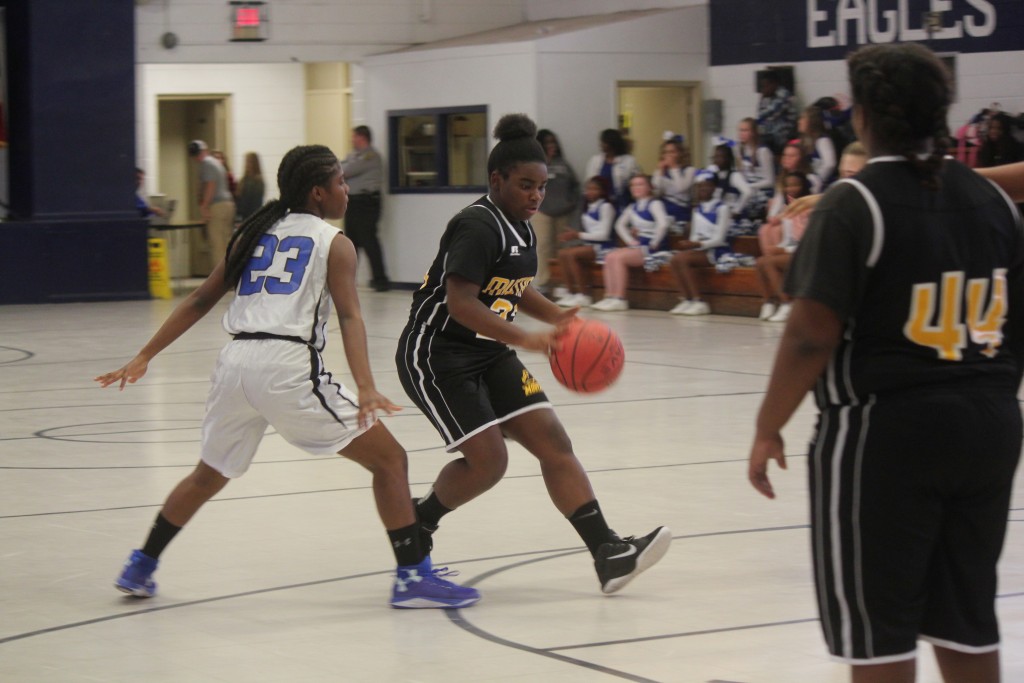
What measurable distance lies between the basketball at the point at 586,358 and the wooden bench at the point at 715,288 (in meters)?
10.5

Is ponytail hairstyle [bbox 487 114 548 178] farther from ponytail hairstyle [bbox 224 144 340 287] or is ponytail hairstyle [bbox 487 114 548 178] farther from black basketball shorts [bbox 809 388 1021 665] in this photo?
black basketball shorts [bbox 809 388 1021 665]

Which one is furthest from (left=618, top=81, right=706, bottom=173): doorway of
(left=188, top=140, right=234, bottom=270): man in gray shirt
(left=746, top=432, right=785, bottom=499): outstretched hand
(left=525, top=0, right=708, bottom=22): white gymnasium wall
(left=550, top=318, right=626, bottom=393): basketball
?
(left=746, top=432, right=785, bottom=499): outstretched hand

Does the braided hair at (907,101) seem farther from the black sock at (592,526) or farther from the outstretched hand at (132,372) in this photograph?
the outstretched hand at (132,372)

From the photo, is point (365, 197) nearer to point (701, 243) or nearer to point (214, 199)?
point (214, 199)

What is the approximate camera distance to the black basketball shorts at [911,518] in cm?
321

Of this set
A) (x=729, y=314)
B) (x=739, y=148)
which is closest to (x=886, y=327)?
(x=729, y=314)

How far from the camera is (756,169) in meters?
16.5

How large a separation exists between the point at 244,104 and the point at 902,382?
20.9 meters

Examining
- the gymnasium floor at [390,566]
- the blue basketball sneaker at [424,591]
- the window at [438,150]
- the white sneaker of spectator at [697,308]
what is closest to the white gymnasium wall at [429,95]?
the window at [438,150]

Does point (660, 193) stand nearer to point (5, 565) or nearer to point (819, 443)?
point (5, 565)

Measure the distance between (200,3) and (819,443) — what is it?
18.1 m

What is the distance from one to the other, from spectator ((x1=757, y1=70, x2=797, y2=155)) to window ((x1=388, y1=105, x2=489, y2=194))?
371 centimetres

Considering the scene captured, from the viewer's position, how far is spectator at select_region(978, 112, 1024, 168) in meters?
14.7

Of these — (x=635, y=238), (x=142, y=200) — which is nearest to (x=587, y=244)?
(x=635, y=238)
